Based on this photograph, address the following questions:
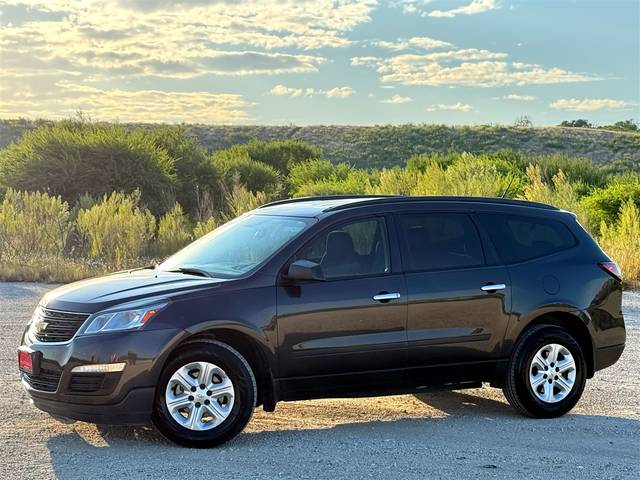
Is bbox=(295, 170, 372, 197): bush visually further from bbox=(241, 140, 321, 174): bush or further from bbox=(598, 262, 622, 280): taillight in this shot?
bbox=(598, 262, 622, 280): taillight

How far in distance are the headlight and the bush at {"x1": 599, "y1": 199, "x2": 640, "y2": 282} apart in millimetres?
13222

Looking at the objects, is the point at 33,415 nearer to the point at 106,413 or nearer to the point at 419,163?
the point at 106,413

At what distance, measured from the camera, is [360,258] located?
741 cm

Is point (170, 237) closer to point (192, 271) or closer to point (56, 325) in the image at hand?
point (192, 271)

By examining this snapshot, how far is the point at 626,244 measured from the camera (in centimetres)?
1881

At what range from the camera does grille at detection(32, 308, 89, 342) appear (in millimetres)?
6676

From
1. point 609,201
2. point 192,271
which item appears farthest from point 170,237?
point 192,271

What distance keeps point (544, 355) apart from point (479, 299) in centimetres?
79

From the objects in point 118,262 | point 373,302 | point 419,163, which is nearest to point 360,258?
point 373,302

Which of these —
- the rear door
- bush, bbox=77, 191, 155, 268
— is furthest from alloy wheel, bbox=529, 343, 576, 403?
bush, bbox=77, 191, 155, 268

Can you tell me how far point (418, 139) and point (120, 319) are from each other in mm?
77301

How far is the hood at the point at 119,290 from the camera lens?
265 inches

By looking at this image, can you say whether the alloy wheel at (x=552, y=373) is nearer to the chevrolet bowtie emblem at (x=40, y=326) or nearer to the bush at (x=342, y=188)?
the chevrolet bowtie emblem at (x=40, y=326)

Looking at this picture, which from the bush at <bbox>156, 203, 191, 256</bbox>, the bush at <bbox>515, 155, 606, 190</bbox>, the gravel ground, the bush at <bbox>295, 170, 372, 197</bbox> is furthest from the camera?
the bush at <bbox>515, 155, 606, 190</bbox>
